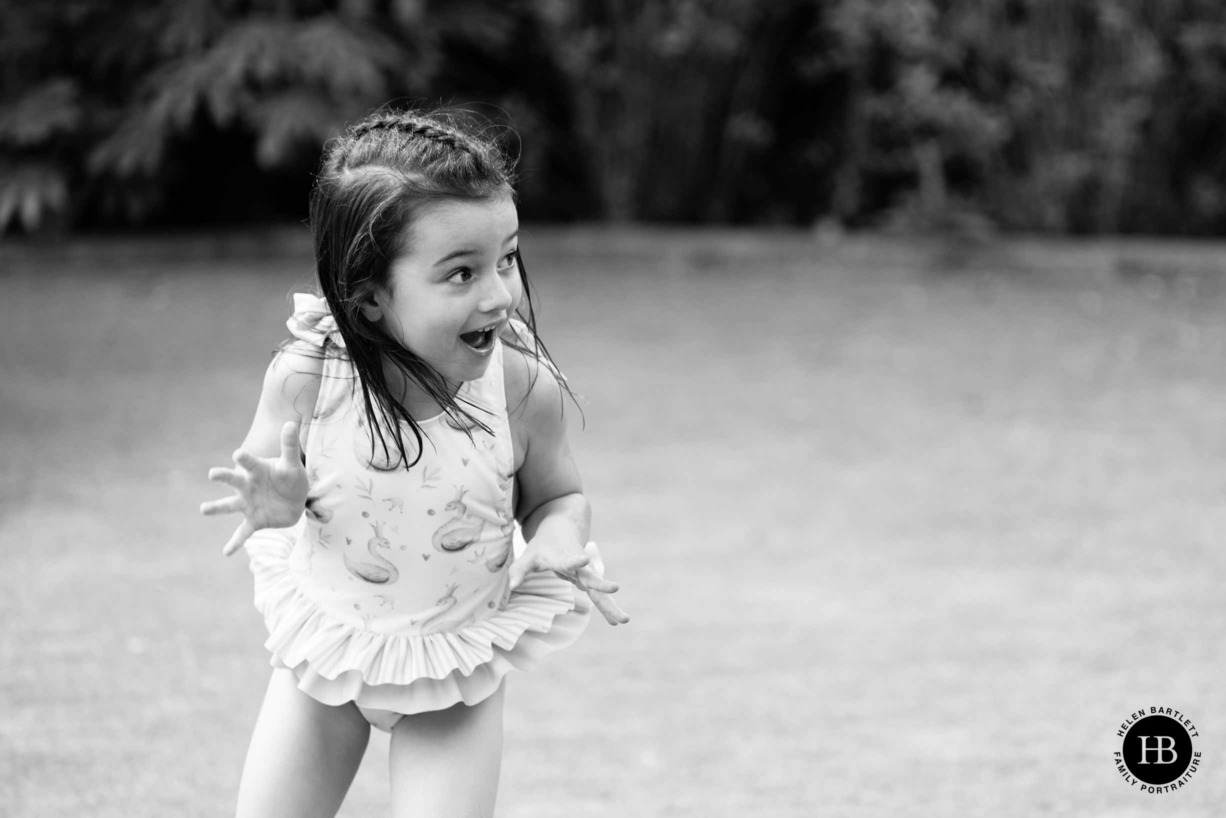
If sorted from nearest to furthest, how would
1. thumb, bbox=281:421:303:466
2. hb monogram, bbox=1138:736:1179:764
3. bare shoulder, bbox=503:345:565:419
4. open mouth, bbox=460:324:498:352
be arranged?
thumb, bbox=281:421:303:466
open mouth, bbox=460:324:498:352
bare shoulder, bbox=503:345:565:419
hb monogram, bbox=1138:736:1179:764

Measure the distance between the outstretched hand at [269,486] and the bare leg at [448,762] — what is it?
37 centimetres

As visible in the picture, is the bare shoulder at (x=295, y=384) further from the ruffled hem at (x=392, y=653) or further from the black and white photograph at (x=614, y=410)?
the ruffled hem at (x=392, y=653)

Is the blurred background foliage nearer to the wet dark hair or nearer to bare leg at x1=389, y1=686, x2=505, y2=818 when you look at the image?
the wet dark hair

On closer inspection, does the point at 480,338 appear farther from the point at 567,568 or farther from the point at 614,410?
the point at 614,410

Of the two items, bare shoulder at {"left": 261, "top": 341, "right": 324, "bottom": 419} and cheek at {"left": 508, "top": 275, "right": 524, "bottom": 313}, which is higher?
cheek at {"left": 508, "top": 275, "right": 524, "bottom": 313}

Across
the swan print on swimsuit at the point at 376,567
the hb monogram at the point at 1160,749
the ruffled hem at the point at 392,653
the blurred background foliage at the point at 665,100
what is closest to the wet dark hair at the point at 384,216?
the swan print on swimsuit at the point at 376,567

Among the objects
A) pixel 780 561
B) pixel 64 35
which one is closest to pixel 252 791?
pixel 780 561

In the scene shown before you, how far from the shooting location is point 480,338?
2158mm

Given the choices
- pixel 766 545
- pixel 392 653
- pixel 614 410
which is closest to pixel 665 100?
pixel 614 410

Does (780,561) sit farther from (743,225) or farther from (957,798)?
(743,225)

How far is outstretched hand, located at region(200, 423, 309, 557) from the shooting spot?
2.06 meters

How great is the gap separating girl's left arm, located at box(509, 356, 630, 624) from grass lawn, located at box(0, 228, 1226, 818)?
946 millimetres

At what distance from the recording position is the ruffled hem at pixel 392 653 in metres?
2.19

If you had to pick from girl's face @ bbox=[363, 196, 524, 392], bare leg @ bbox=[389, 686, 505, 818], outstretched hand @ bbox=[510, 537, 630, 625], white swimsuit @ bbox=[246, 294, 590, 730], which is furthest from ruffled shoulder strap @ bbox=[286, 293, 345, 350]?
bare leg @ bbox=[389, 686, 505, 818]
